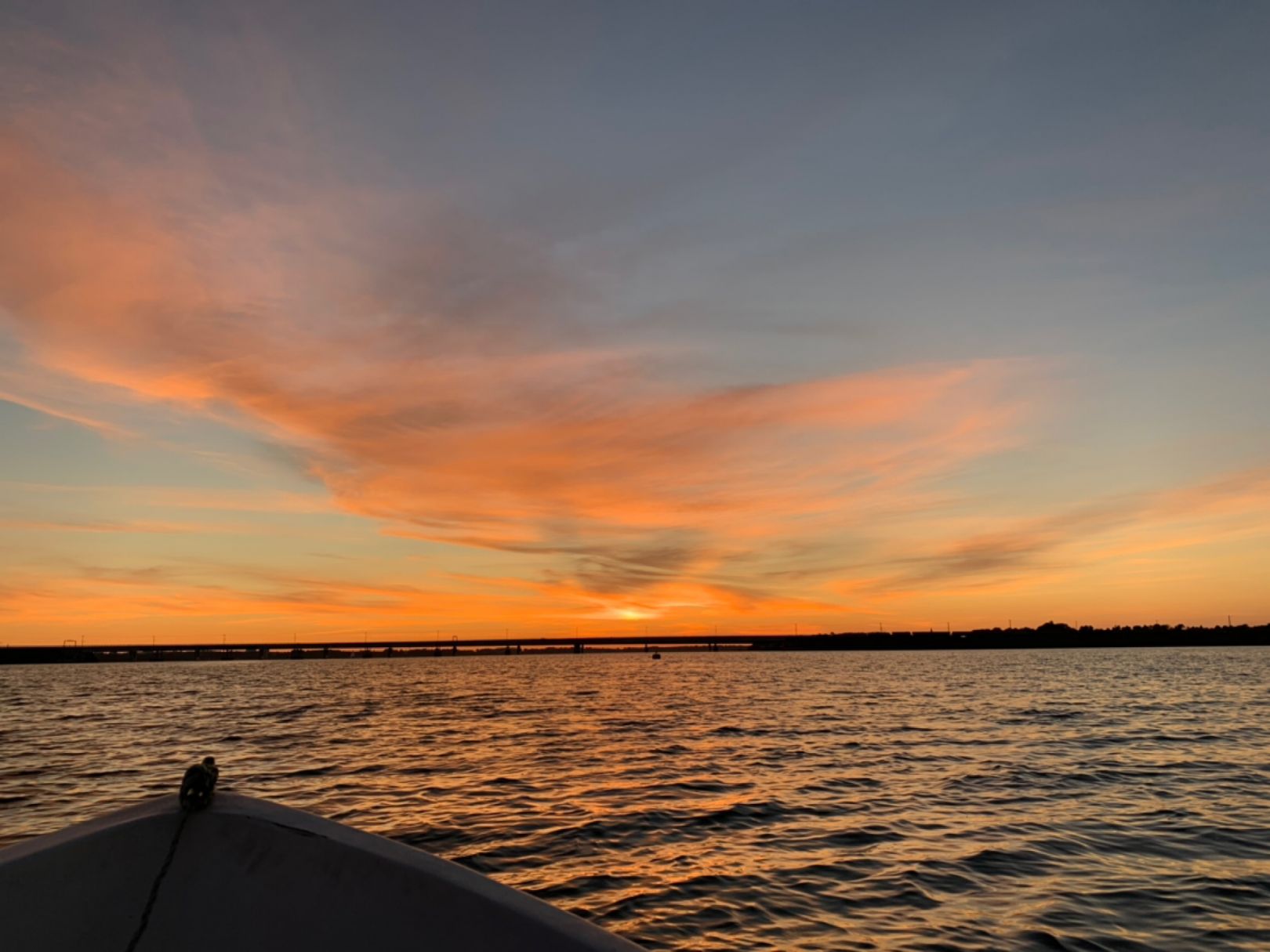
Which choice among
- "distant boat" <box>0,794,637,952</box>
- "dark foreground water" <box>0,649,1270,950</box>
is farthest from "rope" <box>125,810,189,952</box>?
"dark foreground water" <box>0,649,1270,950</box>

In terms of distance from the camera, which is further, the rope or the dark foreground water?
the dark foreground water

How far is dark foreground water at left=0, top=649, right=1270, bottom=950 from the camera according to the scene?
30.1ft

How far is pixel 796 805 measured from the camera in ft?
49.9

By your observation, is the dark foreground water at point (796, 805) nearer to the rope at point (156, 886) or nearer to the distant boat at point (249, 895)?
the distant boat at point (249, 895)

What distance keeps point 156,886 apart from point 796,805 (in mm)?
12990

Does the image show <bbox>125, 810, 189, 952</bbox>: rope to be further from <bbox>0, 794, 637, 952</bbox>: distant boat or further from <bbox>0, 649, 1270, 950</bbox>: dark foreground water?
<bbox>0, 649, 1270, 950</bbox>: dark foreground water

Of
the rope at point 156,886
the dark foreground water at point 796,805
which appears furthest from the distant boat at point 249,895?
the dark foreground water at point 796,805

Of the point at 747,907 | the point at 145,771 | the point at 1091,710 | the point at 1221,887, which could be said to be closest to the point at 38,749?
the point at 145,771

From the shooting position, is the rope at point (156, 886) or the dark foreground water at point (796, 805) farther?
the dark foreground water at point (796, 805)

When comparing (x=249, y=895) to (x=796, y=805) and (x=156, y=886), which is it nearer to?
(x=156, y=886)

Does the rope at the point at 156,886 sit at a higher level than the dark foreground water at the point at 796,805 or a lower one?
higher

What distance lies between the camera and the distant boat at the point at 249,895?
4086 millimetres

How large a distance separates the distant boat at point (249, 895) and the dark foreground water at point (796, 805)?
506 centimetres

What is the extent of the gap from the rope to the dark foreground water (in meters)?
5.60
